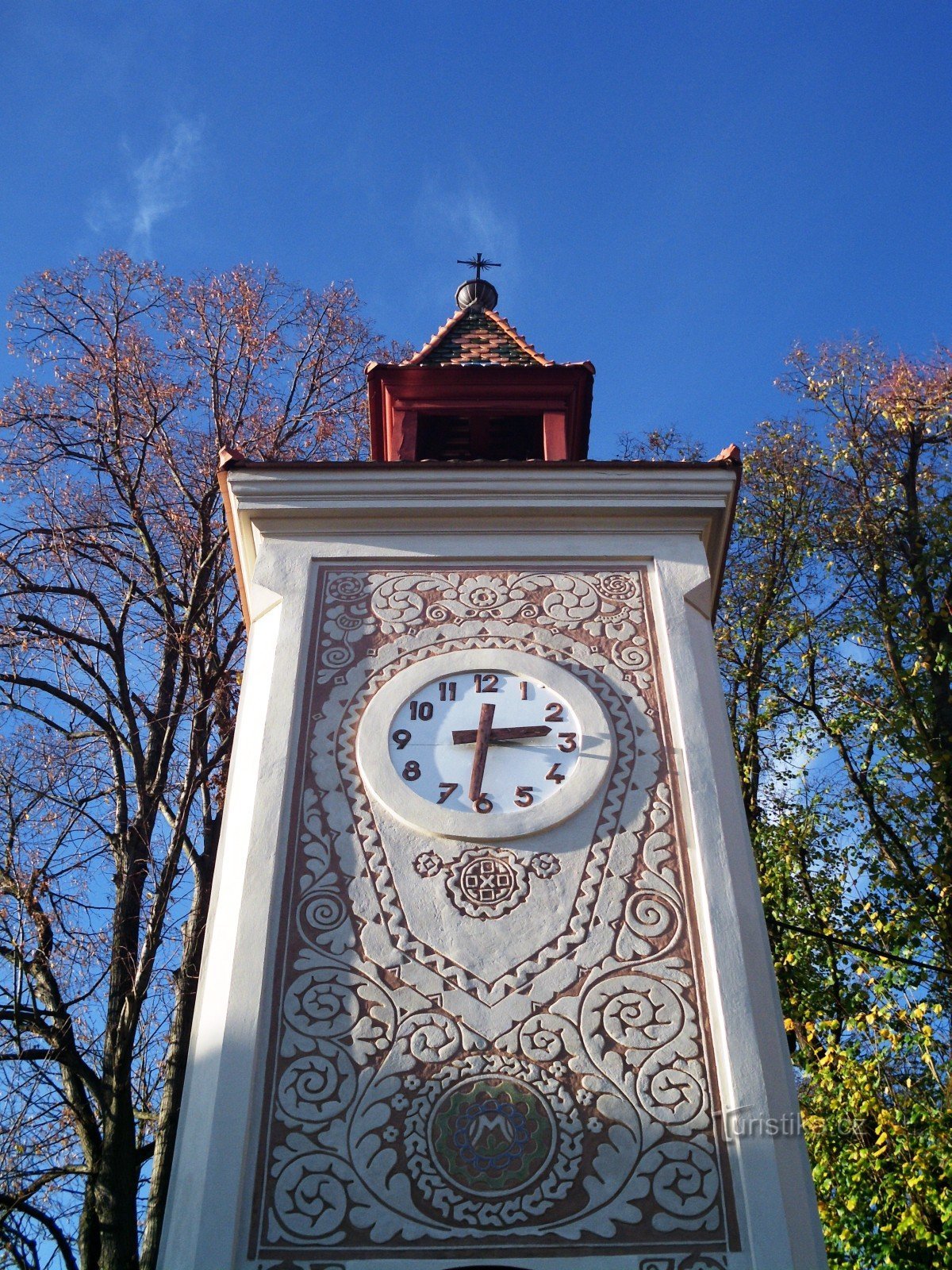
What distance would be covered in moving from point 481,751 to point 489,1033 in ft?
5.28

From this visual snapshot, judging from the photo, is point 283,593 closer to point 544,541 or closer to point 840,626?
point 544,541

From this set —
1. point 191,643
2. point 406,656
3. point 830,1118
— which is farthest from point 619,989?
point 191,643

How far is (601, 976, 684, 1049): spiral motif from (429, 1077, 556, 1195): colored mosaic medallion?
0.49m

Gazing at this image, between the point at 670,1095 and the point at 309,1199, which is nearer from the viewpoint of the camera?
the point at 309,1199

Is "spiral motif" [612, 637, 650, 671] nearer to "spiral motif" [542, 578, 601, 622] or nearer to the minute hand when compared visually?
"spiral motif" [542, 578, 601, 622]

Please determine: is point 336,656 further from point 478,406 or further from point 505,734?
point 478,406

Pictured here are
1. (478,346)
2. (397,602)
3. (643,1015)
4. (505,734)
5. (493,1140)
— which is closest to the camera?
(493,1140)

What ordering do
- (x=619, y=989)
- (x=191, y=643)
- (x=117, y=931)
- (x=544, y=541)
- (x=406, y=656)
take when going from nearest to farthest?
(x=619, y=989) → (x=406, y=656) → (x=544, y=541) → (x=117, y=931) → (x=191, y=643)

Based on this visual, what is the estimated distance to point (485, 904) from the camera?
21.1ft

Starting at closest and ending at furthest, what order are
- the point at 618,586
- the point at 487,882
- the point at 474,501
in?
the point at 487,882, the point at 618,586, the point at 474,501

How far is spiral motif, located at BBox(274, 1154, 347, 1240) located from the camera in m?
5.39

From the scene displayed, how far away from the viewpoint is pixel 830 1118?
36.1 feet

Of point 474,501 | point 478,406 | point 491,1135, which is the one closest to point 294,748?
point 474,501

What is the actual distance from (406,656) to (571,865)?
1.63m
